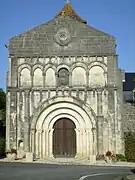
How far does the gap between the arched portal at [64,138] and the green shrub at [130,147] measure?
3.91 m

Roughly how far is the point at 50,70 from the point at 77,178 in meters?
13.6

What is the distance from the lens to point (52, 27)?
26656 millimetres

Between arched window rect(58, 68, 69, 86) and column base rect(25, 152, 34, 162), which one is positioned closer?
column base rect(25, 152, 34, 162)

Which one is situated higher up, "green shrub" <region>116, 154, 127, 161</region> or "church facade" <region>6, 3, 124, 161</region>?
"church facade" <region>6, 3, 124, 161</region>

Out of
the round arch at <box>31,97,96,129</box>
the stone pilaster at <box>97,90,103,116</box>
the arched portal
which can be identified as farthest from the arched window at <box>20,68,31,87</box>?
the stone pilaster at <box>97,90,103,116</box>

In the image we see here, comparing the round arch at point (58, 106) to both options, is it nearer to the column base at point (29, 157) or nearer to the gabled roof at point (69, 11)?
the column base at point (29, 157)

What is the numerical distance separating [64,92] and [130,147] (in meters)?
6.24

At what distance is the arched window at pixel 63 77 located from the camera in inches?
1022

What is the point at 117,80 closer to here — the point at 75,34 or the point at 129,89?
the point at 75,34

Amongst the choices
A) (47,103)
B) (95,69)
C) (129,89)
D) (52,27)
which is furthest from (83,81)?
(129,89)

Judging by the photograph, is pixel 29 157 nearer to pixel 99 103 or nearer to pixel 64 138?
pixel 64 138

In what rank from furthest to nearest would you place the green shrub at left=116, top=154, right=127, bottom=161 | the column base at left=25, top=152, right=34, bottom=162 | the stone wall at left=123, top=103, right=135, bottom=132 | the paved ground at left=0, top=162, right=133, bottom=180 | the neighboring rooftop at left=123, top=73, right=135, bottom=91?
the neighboring rooftop at left=123, top=73, right=135, bottom=91 < the stone wall at left=123, top=103, right=135, bottom=132 < the green shrub at left=116, top=154, right=127, bottom=161 < the column base at left=25, top=152, right=34, bottom=162 < the paved ground at left=0, top=162, right=133, bottom=180

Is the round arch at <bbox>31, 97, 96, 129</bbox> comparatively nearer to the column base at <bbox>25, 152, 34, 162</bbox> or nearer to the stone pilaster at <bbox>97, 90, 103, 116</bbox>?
the stone pilaster at <bbox>97, 90, 103, 116</bbox>

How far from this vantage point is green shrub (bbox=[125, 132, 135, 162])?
2459 cm
